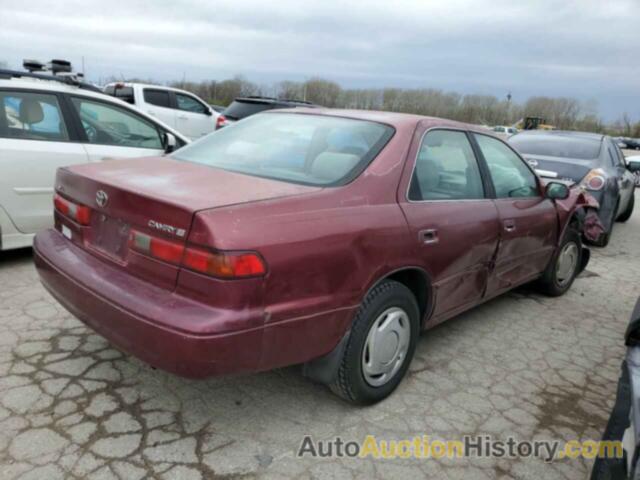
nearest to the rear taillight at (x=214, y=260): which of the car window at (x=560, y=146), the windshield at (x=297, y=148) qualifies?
the windshield at (x=297, y=148)

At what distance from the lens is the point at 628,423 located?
1.91 metres

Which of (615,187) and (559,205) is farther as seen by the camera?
(615,187)

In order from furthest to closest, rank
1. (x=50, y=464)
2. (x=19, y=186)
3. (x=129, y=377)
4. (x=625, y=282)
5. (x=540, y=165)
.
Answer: (x=540, y=165) < (x=625, y=282) < (x=19, y=186) < (x=129, y=377) < (x=50, y=464)

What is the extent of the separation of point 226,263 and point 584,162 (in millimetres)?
6536

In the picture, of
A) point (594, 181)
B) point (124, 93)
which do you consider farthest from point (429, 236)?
point (124, 93)

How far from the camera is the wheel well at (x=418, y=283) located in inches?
110

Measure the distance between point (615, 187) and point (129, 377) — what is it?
6862mm

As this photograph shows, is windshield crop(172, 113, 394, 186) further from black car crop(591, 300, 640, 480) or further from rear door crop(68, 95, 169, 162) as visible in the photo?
rear door crop(68, 95, 169, 162)

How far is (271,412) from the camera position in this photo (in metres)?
2.67

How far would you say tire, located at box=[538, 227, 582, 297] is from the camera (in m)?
4.64

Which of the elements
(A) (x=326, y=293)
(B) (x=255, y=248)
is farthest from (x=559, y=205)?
(B) (x=255, y=248)

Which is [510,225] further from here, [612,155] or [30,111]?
[612,155]

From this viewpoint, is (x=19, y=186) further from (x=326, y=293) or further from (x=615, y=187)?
(x=615, y=187)

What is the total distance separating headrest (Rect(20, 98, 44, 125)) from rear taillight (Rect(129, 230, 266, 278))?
10.2ft
